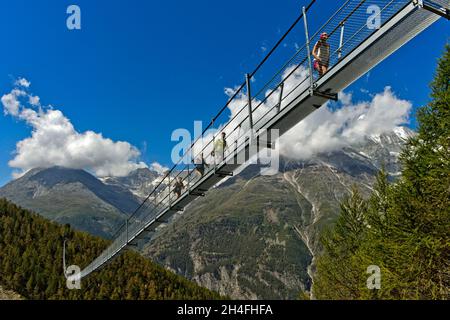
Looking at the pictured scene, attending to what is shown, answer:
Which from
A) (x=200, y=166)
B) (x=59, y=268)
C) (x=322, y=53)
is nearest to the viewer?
(x=322, y=53)

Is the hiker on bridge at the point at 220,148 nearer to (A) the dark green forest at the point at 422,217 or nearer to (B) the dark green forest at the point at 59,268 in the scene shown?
(A) the dark green forest at the point at 422,217

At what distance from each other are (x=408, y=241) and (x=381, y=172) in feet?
51.2

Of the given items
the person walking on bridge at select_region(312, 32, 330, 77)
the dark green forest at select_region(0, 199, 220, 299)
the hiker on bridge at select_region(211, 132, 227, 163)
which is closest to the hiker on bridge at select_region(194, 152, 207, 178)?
the hiker on bridge at select_region(211, 132, 227, 163)

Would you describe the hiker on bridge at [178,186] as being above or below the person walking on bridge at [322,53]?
below

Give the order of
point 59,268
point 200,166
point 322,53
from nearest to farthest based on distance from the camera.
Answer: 1. point 322,53
2. point 200,166
3. point 59,268

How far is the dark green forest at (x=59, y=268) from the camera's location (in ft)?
393

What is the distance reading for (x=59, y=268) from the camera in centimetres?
13338

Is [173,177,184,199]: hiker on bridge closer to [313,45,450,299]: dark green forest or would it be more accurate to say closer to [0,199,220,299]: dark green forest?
[313,45,450,299]: dark green forest

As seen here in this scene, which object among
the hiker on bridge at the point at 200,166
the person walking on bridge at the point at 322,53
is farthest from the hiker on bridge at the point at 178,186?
the person walking on bridge at the point at 322,53

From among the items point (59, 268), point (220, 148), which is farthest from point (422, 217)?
A: point (59, 268)

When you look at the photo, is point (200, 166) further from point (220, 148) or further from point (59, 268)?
point (59, 268)
